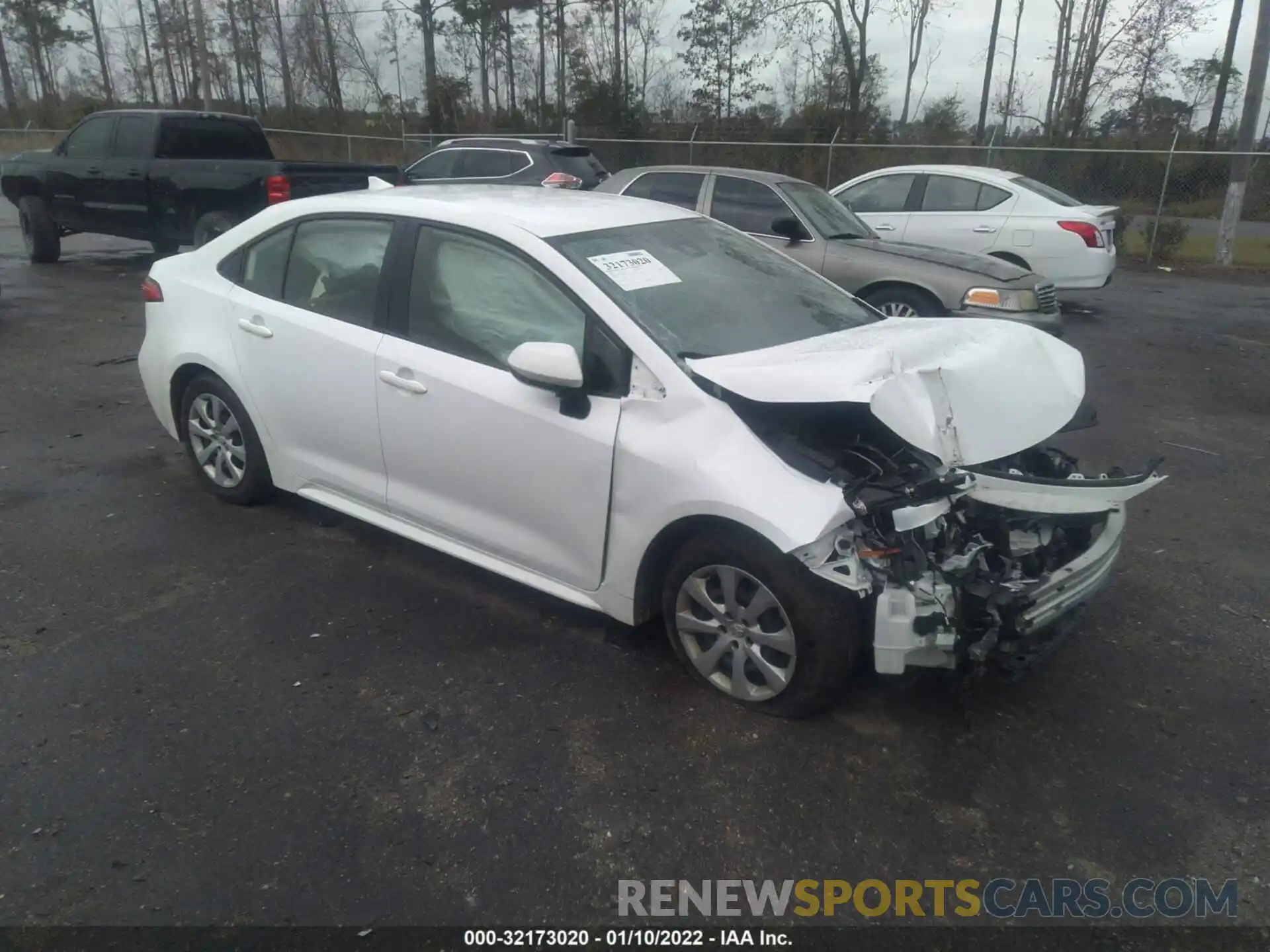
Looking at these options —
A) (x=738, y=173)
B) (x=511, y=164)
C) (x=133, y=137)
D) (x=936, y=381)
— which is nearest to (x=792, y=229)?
(x=738, y=173)

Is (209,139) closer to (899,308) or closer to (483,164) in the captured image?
(483,164)

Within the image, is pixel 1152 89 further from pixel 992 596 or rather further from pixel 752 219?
pixel 992 596

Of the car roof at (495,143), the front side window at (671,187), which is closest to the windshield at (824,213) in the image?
Answer: the front side window at (671,187)

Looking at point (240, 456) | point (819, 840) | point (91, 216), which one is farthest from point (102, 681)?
point (91, 216)

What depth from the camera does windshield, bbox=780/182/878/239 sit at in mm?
8578

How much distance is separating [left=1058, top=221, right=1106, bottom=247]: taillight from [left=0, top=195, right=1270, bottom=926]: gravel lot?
711 cm

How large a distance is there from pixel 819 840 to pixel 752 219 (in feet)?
21.8

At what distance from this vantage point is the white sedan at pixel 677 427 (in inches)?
123

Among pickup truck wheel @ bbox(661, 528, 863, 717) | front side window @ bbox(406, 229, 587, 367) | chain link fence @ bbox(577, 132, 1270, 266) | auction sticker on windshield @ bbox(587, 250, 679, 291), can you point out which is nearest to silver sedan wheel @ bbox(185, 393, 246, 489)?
front side window @ bbox(406, 229, 587, 367)

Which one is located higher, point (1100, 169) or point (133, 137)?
point (133, 137)

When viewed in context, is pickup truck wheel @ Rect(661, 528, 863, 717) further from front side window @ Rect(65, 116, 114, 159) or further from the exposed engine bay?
front side window @ Rect(65, 116, 114, 159)

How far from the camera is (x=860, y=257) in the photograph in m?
8.25

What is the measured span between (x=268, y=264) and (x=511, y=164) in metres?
8.96

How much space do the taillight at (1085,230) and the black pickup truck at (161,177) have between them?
310 inches
